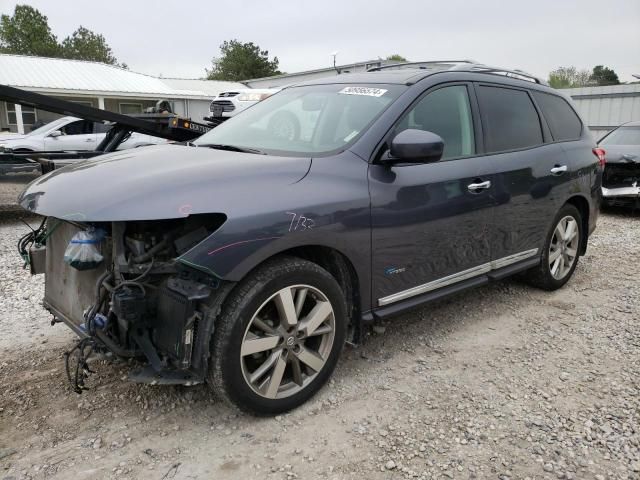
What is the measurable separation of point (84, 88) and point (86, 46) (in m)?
33.8

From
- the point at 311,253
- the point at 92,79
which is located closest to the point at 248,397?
the point at 311,253

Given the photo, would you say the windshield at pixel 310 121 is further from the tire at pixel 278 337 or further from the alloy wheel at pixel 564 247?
the alloy wheel at pixel 564 247

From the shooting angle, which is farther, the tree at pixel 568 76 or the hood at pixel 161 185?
the tree at pixel 568 76

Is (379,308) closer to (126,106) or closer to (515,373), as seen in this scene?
(515,373)

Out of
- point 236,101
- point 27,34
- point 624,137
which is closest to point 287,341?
point 624,137

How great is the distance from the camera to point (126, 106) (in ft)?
87.6

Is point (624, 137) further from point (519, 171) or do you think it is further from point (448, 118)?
point (448, 118)

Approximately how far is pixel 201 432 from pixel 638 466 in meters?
2.12

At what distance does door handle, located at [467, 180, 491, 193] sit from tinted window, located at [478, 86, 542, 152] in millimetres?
300

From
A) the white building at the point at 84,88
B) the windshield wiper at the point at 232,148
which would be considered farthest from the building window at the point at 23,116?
the windshield wiper at the point at 232,148

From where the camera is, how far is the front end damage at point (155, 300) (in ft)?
7.86

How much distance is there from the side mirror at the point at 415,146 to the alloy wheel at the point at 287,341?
2.99ft

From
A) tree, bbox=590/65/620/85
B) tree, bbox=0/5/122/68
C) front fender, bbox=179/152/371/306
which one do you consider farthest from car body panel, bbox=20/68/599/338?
tree, bbox=590/65/620/85

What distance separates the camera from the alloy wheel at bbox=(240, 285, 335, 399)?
261 centimetres
